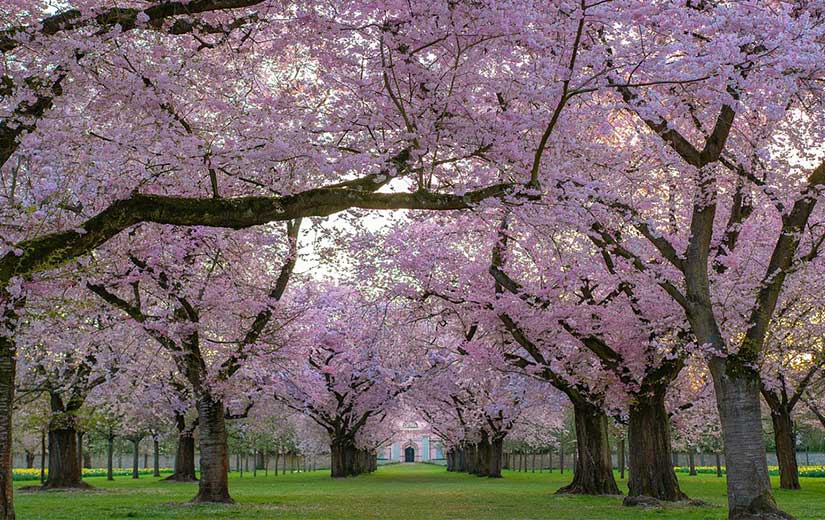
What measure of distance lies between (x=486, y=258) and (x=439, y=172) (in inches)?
393


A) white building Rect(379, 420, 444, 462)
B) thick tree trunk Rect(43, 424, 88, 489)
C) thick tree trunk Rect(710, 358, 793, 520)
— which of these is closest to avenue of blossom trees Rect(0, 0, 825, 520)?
thick tree trunk Rect(710, 358, 793, 520)

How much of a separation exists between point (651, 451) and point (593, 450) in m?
4.60

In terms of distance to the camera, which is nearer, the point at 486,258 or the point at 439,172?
the point at 439,172

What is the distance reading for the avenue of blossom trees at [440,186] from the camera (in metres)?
9.17

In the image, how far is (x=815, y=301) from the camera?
1809cm

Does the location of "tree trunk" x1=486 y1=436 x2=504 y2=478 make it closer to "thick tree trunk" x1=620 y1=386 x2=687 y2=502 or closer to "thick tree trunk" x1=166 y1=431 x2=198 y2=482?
"thick tree trunk" x1=166 y1=431 x2=198 y2=482

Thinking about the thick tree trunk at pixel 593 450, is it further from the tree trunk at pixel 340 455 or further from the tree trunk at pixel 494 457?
the tree trunk at pixel 340 455

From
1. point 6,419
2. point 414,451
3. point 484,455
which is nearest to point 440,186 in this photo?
point 6,419

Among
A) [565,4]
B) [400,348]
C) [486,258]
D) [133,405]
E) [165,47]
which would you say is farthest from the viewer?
[133,405]

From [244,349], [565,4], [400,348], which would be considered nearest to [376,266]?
[244,349]

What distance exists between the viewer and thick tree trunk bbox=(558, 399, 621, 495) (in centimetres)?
2266

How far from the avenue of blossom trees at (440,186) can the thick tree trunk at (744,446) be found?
40 millimetres

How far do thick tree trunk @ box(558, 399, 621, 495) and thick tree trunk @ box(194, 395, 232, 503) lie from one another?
1013cm

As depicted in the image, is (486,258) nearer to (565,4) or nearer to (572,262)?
(572,262)
